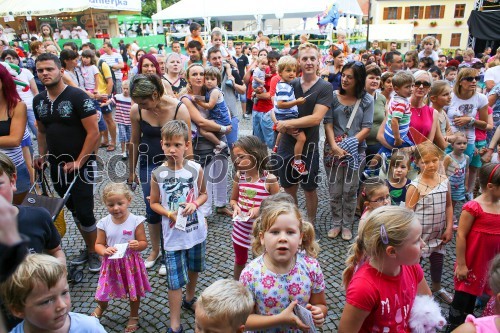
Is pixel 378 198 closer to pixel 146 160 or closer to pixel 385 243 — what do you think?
pixel 385 243

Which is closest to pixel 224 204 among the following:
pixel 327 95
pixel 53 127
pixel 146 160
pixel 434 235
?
pixel 146 160

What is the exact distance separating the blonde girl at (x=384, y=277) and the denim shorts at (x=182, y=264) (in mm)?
1435

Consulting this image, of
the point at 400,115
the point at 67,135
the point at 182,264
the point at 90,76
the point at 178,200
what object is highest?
the point at 90,76

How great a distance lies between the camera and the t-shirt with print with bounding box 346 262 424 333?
179 centimetres

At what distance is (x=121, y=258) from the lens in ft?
9.50

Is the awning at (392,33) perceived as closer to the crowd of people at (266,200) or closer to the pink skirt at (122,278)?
the crowd of people at (266,200)

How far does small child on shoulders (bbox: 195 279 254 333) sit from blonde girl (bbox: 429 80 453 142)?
3607mm

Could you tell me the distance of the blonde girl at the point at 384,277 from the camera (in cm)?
180

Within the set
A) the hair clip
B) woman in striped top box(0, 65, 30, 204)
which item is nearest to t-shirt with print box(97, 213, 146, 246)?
woman in striped top box(0, 65, 30, 204)

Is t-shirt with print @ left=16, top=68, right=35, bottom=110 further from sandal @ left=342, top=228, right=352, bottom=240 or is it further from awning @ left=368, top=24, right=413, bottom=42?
awning @ left=368, top=24, right=413, bottom=42

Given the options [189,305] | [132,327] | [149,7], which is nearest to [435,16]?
[149,7]

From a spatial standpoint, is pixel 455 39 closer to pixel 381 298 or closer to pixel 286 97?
pixel 286 97

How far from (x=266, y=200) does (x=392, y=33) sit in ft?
106

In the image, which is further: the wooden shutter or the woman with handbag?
the wooden shutter
